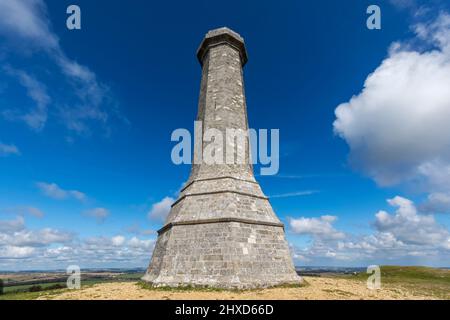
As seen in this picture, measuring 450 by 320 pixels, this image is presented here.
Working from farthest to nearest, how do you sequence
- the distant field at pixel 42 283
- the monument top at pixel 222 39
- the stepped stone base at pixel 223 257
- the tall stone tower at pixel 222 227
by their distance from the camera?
the monument top at pixel 222 39
the distant field at pixel 42 283
the tall stone tower at pixel 222 227
the stepped stone base at pixel 223 257

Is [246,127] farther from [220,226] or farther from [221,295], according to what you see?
[221,295]

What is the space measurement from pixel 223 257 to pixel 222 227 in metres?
1.32

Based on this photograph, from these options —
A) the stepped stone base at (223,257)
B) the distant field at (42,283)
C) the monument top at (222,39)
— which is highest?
the monument top at (222,39)

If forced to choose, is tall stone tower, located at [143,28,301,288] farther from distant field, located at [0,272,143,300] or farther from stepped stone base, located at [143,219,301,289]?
distant field, located at [0,272,143,300]

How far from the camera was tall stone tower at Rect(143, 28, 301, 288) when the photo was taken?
1094cm

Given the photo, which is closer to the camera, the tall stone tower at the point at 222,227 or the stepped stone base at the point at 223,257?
the stepped stone base at the point at 223,257

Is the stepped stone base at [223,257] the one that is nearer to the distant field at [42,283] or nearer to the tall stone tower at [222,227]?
the tall stone tower at [222,227]

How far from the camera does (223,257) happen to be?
11.0m

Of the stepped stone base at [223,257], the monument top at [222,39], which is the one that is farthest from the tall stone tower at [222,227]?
the monument top at [222,39]

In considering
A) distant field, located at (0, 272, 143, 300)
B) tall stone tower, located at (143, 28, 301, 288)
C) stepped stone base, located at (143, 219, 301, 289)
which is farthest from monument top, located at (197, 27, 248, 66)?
distant field, located at (0, 272, 143, 300)

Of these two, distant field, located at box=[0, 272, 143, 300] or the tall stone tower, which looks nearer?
the tall stone tower

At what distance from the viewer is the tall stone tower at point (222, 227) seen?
10.9 metres
